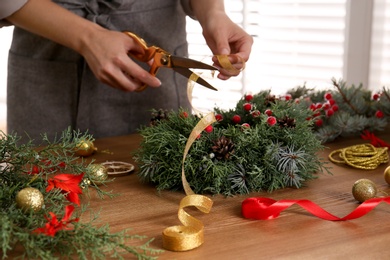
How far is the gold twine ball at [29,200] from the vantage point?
74 cm

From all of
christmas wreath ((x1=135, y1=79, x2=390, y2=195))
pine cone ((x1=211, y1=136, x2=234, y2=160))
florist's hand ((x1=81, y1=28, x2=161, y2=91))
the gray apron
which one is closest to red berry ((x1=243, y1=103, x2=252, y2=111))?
christmas wreath ((x1=135, y1=79, x2=390, y2=195))

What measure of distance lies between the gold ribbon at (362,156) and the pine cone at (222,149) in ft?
0.86

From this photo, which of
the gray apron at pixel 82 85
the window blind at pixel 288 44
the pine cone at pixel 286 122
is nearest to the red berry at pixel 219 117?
the pine cone at pixel 286 122

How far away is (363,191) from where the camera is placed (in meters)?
0.89

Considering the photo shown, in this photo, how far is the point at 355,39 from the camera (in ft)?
7.50

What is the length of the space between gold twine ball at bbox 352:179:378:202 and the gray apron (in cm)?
71

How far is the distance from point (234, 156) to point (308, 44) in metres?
1.75

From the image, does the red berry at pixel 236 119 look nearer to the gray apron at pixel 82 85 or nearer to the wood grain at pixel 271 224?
the wood grain at pixel 271 224

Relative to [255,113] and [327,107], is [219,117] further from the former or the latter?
[327,107]

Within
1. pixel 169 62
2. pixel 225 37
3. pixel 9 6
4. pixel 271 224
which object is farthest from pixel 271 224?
pixel 9 6

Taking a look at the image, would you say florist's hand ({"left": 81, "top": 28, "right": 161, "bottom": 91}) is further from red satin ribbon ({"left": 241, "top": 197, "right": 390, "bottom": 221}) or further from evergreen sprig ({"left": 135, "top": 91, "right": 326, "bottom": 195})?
red satin ribbon ({"left": 241, "top": 197, "right": 390, "bottom": 221})

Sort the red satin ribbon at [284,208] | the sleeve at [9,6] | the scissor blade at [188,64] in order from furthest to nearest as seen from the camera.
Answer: the sleeve at [9,6]
the scissor blade at [188,64]
the red satin ribbon at [284,208]

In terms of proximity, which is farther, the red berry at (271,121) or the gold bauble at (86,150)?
the gold bauble at (86,150)

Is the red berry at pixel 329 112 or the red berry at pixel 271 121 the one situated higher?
the red berry at pixel 271 121
